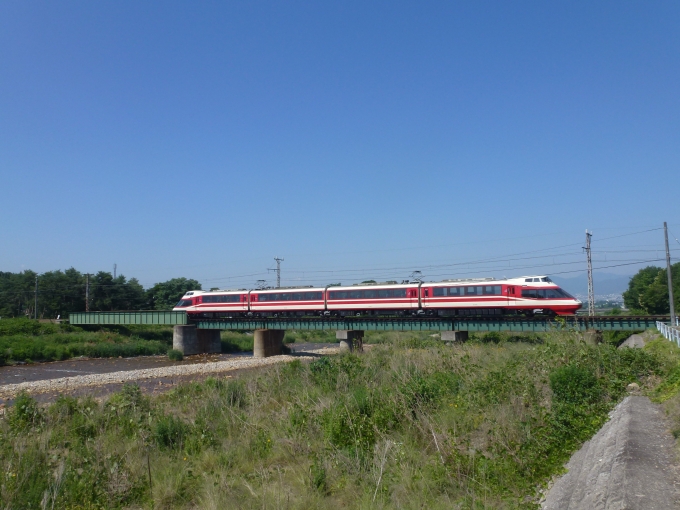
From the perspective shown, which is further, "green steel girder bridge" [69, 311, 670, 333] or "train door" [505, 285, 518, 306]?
"train door" [505, 285, 518, 306]

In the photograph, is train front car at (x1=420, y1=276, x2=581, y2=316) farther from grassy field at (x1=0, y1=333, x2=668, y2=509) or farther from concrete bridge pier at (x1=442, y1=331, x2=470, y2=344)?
grassy field at (x1=0, y1=333, x2=668, y2=509)

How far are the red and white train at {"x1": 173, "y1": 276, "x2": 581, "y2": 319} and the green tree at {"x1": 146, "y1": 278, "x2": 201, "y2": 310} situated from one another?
49.4m

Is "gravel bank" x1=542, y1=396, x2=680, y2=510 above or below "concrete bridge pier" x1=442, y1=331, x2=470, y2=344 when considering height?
above

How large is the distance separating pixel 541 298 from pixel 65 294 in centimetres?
8380

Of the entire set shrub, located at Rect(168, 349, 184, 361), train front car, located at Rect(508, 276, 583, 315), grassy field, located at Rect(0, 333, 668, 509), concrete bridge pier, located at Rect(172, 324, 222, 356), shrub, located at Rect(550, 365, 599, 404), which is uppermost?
train front car, located at Rect(508, 276, 583, 315)

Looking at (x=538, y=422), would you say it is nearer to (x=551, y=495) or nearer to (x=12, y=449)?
(x=551, y=495)

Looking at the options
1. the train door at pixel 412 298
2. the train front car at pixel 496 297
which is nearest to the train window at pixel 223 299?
the train door at pixel 412 298

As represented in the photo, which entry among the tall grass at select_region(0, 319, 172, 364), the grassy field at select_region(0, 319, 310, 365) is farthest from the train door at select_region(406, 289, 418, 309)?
the tall grass at select_region(0, 319, 172, 364)

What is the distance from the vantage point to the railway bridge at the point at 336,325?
3781 cm

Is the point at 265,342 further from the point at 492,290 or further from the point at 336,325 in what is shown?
the point at 492,290

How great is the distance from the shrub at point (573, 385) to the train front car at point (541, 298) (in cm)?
2659

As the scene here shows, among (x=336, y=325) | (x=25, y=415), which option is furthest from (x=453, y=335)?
(x=25, y=415)

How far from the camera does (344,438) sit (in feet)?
37.9

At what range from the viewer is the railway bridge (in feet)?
124
